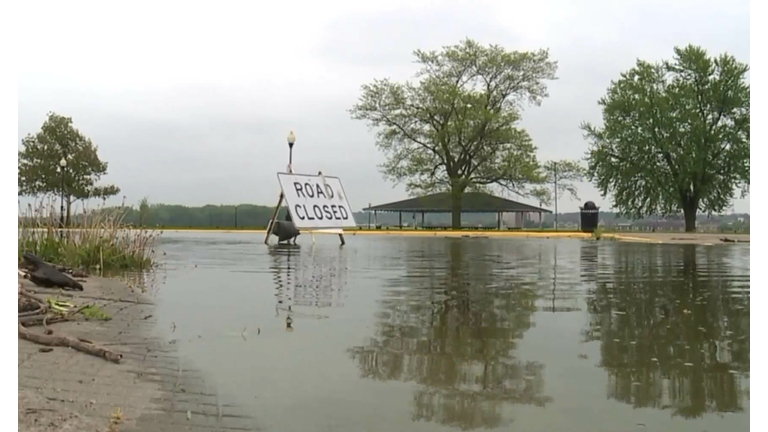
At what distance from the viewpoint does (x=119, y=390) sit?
13.3ft

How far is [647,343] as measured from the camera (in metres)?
5.59

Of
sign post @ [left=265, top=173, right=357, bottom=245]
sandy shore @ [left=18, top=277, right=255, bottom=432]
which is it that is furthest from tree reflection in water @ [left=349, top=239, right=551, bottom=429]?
sign post @ [left=265, top=173, right=357, bottom=245]

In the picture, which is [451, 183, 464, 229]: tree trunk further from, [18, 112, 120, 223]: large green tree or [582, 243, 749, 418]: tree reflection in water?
[582, 243, 749, 418]: tree reflection in water

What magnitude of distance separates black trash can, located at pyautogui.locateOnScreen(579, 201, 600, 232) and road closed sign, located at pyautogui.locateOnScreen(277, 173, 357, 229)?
977 inches

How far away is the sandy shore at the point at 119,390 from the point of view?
11.3 feet

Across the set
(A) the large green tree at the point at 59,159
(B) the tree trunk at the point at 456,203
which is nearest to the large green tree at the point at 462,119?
(B) the tree trunk at the point at 456,203

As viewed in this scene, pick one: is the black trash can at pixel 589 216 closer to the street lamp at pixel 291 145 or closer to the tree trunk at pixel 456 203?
the tree trunk at pixel 456 203

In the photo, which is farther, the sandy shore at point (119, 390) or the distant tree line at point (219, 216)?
the distant tree line at point (219, 216)

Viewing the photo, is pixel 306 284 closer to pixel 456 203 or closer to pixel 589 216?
pixel 589 216

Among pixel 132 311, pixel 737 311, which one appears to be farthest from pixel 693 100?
pixel 132 311

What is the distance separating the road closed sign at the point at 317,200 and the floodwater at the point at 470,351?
19.9ft

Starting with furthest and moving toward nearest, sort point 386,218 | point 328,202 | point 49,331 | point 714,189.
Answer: point 386,218, point 714,189, point 328,202, point 49,331
